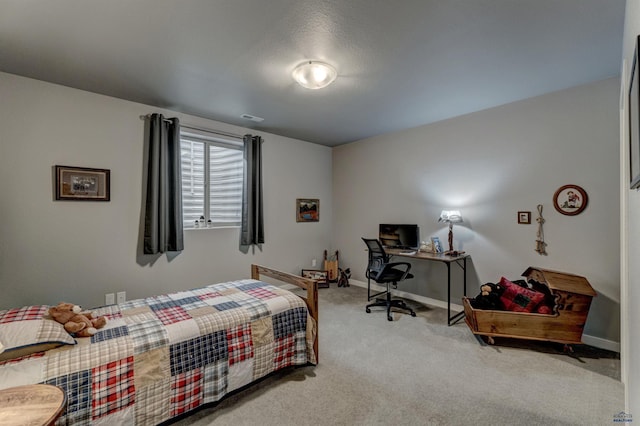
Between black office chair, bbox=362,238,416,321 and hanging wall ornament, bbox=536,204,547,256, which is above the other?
hanging wall ornament, bbox=536,204,547,256

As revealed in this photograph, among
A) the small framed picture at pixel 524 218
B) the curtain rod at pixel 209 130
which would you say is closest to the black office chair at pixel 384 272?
the small framed picture at pixel 524 218

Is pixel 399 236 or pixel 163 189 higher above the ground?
pixel 163 189

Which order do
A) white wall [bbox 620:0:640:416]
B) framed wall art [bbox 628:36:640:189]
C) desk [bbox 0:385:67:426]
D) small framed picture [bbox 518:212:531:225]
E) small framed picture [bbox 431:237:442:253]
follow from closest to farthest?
framed wall art [bbox 628:36:640:189] < desk [bbox 0:385:67:426] < white wall [bbox 620:0:640:416] < small framed picture [bbox 518:212:531:225] < small framed picture [bbox 431:237:442:253]

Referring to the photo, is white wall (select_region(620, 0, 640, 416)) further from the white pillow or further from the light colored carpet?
the white pillow

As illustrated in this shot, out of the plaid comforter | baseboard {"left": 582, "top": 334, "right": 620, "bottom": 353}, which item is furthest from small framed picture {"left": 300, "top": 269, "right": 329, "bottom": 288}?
baseboard {"left": 582, "top": 334, "right": 620, "bottom": 353}

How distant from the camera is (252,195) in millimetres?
4277

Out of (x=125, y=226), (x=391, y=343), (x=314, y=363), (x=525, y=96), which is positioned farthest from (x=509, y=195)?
(x=125, y=226)

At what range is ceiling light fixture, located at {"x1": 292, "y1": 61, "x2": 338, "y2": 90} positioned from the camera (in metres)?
2.45

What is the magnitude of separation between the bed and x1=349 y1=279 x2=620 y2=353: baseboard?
2294mm

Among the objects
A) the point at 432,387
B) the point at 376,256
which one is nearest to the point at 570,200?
the point at 376,256

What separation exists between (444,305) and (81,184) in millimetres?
4589

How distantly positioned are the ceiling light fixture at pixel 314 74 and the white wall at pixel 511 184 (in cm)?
213

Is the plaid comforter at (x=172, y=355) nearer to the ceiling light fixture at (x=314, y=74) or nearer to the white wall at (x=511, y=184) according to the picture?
the ceiling light fixture at (x=314, y=74)

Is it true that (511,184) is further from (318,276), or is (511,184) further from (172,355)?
(172,355)
